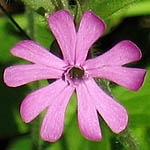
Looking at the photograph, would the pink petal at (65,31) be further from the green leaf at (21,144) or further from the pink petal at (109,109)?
the green leaf at (21,144)

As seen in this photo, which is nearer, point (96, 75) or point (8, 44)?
point (96, 75)

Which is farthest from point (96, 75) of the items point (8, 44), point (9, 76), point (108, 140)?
point (8, 44)

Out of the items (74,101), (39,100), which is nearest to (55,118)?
(39,100)

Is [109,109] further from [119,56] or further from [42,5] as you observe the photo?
[42,5]

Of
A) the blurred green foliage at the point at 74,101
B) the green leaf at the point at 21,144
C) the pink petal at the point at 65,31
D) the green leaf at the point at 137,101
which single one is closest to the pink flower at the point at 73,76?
the pink petal at the point at 65,31

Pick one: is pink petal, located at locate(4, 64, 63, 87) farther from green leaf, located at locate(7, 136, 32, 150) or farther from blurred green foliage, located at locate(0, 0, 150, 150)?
green leaf, located at locate(7, 136, 32, 150)

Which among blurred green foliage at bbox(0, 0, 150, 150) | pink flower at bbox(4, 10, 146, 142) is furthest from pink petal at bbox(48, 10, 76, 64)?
blurred green foliage at bbox(0, 0, 150, 150)

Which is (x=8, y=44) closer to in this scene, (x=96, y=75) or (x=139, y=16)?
(x=139, y=16)

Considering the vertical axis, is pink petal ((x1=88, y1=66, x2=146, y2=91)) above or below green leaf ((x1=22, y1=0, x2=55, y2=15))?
below
